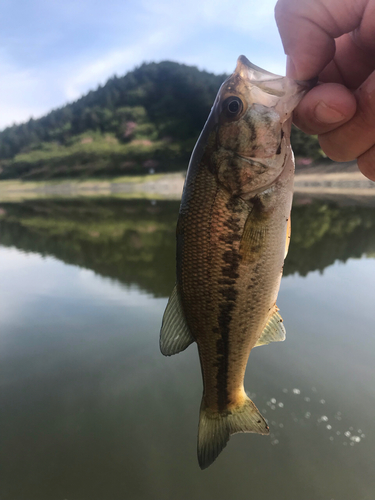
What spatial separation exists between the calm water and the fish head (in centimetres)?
284

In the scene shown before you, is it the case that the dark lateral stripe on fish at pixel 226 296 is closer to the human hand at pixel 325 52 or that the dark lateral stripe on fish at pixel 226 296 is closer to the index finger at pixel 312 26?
the human hand at pixel 325 52

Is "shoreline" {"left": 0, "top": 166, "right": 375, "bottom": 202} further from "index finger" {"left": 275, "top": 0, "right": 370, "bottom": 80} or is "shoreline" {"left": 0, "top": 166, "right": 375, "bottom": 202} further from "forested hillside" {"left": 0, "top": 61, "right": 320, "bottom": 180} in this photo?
"index finger" {"left": 275, "top": 0, "right": 370, "bottom": 80}

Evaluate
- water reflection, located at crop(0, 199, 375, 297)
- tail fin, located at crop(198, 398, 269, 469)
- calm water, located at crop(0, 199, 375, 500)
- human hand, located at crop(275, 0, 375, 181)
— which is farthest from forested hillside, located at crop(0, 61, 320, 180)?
tail fin, located at crop(198, 398, 269, 469)

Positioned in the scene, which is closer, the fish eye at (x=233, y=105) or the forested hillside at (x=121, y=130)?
the fish eye at (x=233, y=105)

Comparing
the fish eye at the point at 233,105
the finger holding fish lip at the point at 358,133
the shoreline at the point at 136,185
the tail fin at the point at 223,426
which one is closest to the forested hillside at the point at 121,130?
the shoreline at the point at 136,185

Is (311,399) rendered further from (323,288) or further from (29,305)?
(29,305)

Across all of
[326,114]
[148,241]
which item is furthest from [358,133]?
[148,241]

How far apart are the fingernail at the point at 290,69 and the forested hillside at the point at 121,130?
6023 centimetres

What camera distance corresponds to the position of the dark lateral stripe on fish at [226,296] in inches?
66.1

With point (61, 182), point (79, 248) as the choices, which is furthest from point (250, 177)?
point (61, 182)

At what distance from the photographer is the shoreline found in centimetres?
3703

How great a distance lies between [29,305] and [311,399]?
5.59m

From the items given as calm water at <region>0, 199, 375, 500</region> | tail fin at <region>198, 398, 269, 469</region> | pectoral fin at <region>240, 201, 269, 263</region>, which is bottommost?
calm water at <region>0, 199, 375, 500</region>

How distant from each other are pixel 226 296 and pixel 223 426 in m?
0.82
